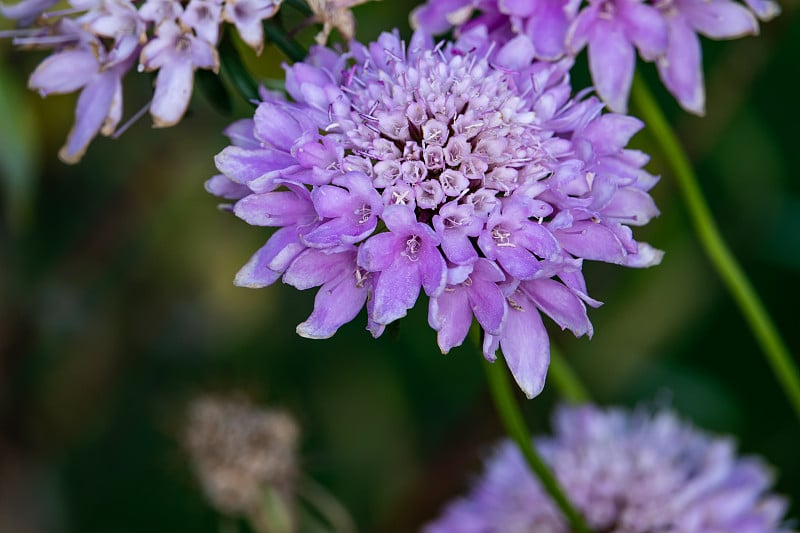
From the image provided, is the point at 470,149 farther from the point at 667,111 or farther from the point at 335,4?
the point at 667,111

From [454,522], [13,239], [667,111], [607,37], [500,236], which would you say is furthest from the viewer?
[667,111]

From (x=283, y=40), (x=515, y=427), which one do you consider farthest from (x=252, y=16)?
(x=515, y=427)

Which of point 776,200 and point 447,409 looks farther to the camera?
point 447,409

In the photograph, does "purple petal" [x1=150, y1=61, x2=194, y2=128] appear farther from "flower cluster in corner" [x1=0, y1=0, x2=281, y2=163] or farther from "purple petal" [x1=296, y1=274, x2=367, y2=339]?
"purple petal" [x1=296, y1=274, x2=367, y2=339]

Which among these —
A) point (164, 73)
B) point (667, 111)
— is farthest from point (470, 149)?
point (667, 111)

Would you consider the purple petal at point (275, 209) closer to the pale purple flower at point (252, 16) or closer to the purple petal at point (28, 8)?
the pale purple flower at point (252, 16)

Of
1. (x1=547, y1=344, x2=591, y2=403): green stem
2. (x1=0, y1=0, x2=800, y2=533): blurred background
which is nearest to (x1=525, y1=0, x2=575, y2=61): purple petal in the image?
(x1=547, y1=344, x2=591, y2=403): green stem
